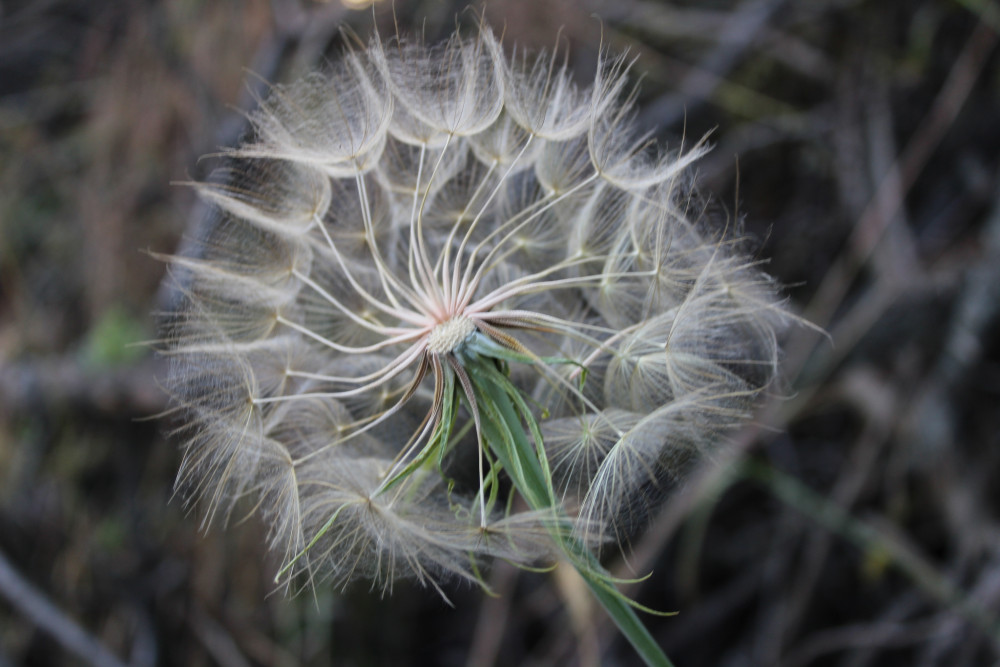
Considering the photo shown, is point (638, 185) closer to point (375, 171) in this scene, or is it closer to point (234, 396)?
point (375, 171)

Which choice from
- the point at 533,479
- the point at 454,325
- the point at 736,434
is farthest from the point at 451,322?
the point at 736,434

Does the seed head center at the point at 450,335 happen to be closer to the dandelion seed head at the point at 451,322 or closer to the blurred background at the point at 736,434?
the dandelion seed head at the point at 451,322

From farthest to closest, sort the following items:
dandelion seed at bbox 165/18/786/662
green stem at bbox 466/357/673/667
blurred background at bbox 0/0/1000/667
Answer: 1. blurred background at bbox 0/0/1000/667
2. dandelion seed at bbox 165/18/786/662
3. green stem at bbox 466/357/673/667

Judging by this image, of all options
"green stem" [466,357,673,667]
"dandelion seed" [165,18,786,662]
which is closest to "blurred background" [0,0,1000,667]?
"dandelion seed" [165,18,786,662]

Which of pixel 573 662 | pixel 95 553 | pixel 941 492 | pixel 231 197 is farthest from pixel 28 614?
pixel 941 492

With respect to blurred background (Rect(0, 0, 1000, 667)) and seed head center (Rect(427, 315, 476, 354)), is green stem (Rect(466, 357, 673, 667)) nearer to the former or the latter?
seed head center (Rect(427, 315, 476, 354))

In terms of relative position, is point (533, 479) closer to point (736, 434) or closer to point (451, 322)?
point (451, 322)

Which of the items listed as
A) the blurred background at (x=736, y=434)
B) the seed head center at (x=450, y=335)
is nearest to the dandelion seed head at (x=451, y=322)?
the seed head center at (x=450, y=335)
